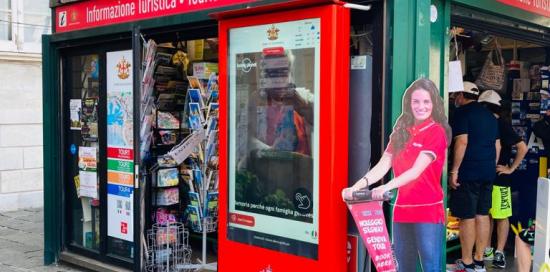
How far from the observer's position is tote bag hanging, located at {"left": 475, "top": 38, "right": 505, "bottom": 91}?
21.4 feet

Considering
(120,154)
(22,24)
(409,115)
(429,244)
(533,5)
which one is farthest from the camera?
(22,24)

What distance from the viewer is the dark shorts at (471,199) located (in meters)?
5.69

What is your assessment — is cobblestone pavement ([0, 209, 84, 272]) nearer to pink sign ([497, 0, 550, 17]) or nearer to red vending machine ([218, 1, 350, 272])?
red vending machine ([218, 1, 350, 272])

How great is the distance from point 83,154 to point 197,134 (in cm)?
136

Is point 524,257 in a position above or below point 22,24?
below

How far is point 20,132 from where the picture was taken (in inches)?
400

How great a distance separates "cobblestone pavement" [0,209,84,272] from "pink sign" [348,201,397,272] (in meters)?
3.99

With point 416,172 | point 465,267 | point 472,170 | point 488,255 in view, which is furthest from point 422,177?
point 488,255

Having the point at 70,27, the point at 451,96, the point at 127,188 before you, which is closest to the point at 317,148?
the point at 127,188

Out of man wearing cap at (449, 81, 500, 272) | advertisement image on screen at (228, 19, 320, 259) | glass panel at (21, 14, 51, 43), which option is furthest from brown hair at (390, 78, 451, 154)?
glass panel at (21, 14, 51, 43)

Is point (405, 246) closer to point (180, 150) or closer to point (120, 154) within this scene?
point (180, 150)

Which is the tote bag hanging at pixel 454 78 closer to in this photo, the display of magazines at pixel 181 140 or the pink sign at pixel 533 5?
the pink sign at pixel 533 5

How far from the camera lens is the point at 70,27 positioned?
627 centimetres

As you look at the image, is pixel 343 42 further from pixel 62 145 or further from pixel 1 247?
pixel 1 247
